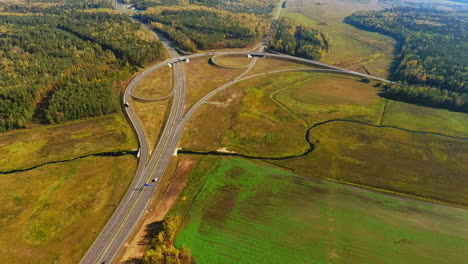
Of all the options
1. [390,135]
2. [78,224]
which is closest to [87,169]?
[78,224]

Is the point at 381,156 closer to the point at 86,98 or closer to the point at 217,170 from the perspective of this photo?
the point at 217,170

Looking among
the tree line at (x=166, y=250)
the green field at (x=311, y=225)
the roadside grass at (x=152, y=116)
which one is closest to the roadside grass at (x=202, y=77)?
the roadside grass at (x=152, y=116)

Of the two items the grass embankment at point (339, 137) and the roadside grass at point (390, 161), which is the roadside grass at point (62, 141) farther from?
the roadside grass at point (390, 161)

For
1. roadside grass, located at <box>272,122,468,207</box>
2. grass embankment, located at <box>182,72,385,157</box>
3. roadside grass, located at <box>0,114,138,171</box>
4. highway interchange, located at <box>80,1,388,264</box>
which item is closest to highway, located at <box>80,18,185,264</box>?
highway interchange, located at <box>80,1,388,264</box>

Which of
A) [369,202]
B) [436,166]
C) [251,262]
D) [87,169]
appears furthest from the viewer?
[436,166]

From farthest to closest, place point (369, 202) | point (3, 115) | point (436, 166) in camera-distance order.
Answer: point (3, 115) < point (436, 166) < point (369, 202)
